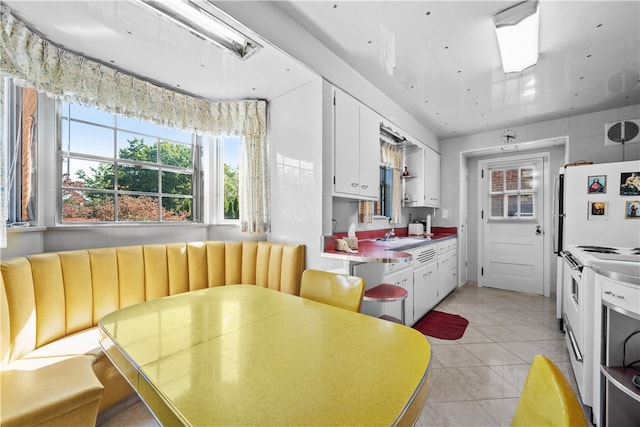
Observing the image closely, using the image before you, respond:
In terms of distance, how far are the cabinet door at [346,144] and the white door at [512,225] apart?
11.3ft

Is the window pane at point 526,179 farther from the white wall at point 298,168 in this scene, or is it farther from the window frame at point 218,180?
the window frame at point 218,180

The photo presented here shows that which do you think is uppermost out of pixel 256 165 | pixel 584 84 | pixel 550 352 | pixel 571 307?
pixel 584 84

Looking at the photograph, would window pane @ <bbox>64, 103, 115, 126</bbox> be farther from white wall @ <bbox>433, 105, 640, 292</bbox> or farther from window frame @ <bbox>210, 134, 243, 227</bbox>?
white wall @ <bbox>433, 105, 640, 292</bbox>

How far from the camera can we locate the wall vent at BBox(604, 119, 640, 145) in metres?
3.30

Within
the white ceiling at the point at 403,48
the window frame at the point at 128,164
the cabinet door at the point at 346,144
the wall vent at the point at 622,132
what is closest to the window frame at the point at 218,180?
the window frame at the point at 128,164

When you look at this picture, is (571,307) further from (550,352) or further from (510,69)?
(510,69)

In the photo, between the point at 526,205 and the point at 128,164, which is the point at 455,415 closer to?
A: the point at 128,164

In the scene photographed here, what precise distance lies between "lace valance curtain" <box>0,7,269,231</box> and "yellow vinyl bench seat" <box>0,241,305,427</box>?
1.72 ft

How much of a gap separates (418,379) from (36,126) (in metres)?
2.89

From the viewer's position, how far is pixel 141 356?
902mm

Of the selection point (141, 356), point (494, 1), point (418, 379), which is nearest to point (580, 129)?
point (494, 1)

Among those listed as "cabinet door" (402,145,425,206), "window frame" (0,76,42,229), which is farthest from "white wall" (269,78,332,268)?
"cabinet door" (402,145,425,206)

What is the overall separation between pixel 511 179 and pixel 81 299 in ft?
19.4

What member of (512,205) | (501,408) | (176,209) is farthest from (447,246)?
(176,209)
